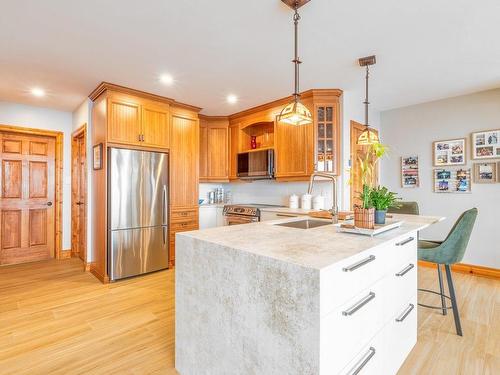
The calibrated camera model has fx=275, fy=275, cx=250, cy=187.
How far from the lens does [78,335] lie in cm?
220

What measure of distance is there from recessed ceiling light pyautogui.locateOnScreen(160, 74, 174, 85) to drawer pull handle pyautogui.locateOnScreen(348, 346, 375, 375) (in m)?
3.12

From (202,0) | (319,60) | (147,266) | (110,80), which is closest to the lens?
(202,0)

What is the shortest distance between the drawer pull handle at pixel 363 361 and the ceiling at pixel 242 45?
2.15 meters

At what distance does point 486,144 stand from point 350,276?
374cm

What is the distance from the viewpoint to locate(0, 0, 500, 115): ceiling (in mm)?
1989

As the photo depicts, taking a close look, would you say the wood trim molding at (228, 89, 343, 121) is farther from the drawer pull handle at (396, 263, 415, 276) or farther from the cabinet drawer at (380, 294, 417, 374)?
the cabinet drawer at (380, 294, 417, 374)

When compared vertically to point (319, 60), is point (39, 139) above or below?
below

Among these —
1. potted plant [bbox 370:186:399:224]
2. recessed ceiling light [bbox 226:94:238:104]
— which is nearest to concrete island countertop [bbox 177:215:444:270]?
potted plant [bbox 370:186:399:224]

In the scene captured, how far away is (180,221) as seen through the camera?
4148mm

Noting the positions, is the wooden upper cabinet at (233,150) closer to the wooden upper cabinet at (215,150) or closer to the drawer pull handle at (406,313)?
the wooden upper cabinet at (215,150)

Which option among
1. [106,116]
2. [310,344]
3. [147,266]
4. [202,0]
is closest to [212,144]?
[106,116]

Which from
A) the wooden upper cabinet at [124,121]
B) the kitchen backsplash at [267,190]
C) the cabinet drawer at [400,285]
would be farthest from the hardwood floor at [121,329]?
the wooden upper cabinet at [124,121]

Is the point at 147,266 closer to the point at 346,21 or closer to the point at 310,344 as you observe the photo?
the point at 310,344

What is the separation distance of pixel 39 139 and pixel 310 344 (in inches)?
200
